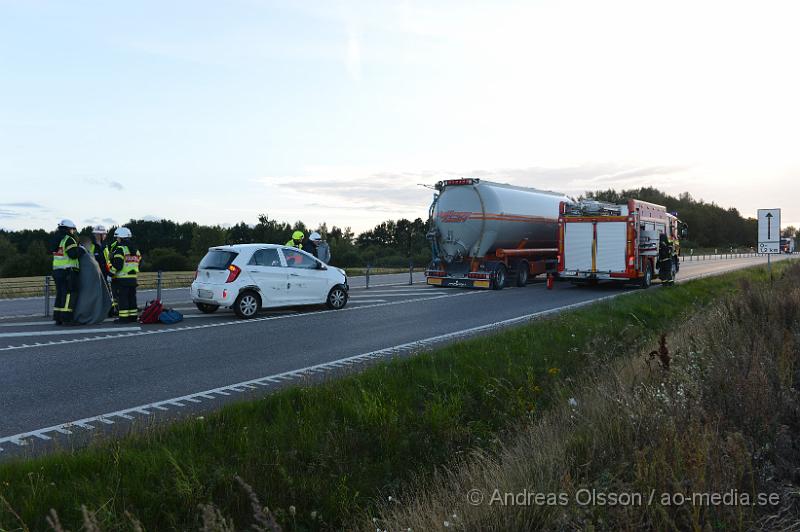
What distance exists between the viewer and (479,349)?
8.81 metres

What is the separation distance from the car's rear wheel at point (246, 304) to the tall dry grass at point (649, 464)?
9221mm

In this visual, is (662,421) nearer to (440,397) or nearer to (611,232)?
(440,397)

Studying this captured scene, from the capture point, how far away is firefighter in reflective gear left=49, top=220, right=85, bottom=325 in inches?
486

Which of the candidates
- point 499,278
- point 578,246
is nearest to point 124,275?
point 499,278

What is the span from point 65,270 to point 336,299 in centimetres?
605

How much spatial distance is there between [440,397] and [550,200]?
20567 mm

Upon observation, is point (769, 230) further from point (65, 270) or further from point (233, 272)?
point (65, 270)

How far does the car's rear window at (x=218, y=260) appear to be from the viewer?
1366 centimetres

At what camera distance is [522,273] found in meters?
23.8

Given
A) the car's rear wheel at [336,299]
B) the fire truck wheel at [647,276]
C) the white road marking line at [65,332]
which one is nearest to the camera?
the white road marking line at [65,332]

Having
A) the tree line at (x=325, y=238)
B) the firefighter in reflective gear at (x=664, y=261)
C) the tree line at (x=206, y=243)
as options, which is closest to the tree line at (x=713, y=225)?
the tree line at (x=325, y=238)

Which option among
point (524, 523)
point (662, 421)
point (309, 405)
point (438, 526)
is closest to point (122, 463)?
point (309, 405)

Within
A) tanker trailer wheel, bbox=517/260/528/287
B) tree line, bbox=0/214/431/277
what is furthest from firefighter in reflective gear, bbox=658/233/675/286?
tree line, bbox=0/214/431/277

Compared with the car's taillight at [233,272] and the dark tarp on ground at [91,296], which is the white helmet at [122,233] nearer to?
the dark tarp on ground at [91,296]
